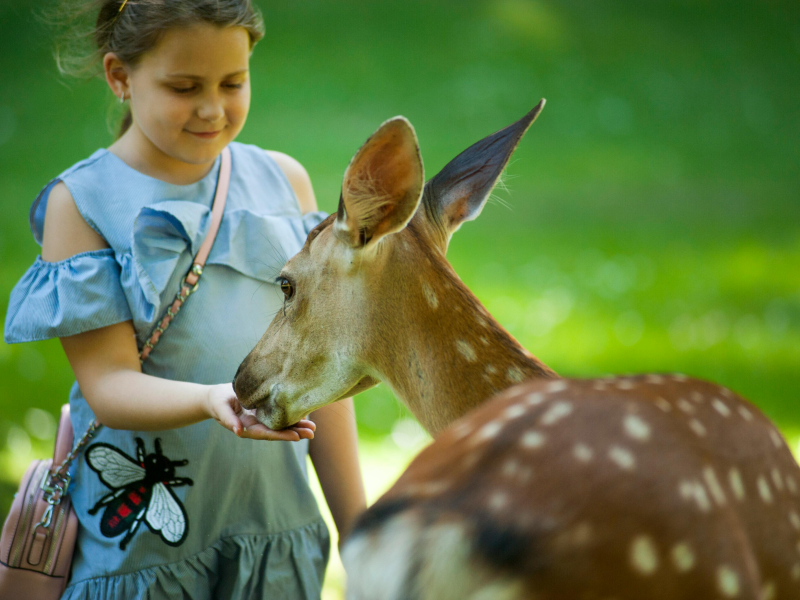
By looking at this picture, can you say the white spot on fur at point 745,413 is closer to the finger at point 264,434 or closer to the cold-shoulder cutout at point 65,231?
the finger at point 264,434

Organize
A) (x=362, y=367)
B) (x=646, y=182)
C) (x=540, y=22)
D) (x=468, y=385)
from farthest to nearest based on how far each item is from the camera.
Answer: (x=540, y=22) → (x=646, y=182) → (x=362, y=367) → (x=468, y=385)

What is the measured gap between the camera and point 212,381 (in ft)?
6.97

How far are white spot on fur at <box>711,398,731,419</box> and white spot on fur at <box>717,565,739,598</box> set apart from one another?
29 cm

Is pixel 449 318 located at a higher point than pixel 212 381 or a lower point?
higher

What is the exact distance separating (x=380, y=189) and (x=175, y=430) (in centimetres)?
87

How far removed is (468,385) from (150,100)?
109 cm

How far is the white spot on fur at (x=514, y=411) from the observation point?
1.18m

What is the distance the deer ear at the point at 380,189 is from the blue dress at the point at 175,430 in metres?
0.54

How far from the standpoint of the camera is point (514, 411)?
1.20m

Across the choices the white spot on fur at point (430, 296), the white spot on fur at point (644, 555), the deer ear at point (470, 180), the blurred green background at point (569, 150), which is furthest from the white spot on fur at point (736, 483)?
the blurred green background at point (569, 150)

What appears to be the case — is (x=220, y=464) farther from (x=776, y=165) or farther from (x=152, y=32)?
(x=776, y=165)

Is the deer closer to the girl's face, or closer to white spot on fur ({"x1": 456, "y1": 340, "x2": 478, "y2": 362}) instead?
white spot on fur ({"x1": 456, "y1": 340, "x2": 478, "y2": 362})

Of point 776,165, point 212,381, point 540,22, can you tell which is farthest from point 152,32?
point 540,22

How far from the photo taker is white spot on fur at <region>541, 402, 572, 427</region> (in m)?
1.15
